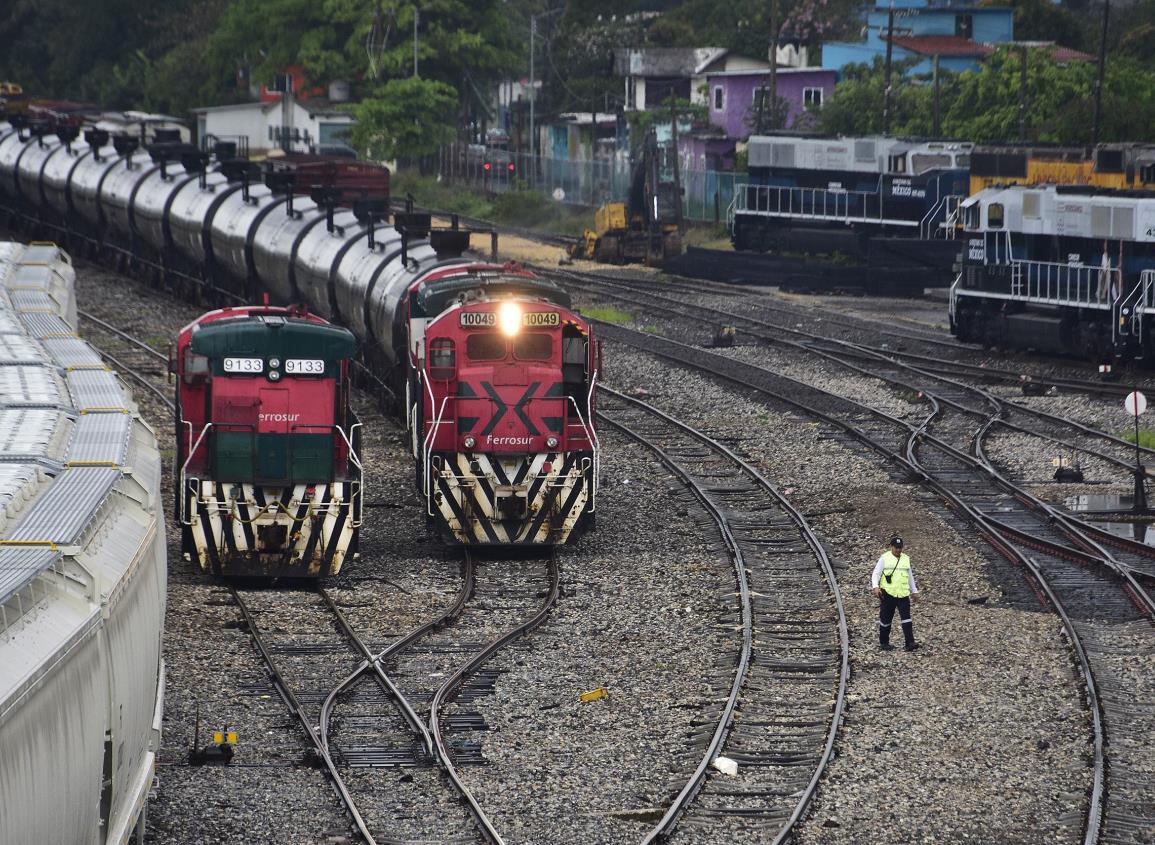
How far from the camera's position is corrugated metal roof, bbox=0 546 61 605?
900 centimetres

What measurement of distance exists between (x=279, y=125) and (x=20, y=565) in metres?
81.3

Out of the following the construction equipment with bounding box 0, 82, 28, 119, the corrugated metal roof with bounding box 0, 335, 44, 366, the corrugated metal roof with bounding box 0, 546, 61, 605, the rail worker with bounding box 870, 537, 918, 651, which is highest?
the construction equipment with bounding box 0, 82, 28, 119

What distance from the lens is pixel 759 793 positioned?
14.0m

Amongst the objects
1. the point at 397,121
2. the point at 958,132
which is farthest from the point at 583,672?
the point at 397,121

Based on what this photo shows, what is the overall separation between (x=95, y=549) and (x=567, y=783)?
191 inches

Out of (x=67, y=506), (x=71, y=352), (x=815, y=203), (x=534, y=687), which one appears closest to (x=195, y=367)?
(x=71, y=352)

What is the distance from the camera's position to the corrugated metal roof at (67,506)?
10508mm

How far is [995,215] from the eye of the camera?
41406mm

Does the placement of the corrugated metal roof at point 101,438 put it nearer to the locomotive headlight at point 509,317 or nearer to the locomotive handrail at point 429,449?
the locomotive handrail at point 429,449

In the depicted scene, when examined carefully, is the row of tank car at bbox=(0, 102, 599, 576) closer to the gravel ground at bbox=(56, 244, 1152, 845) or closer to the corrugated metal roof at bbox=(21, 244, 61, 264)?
the gravel ground at bbox=(56, 244, 1152, 845)

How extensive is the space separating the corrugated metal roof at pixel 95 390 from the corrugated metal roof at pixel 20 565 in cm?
481

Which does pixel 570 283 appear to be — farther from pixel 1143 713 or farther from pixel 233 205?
pixel 1143 713

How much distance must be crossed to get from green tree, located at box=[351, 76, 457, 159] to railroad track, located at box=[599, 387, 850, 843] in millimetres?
53065

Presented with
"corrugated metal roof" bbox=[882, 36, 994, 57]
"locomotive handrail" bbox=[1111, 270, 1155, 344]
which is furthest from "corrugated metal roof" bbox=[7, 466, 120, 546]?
"corrugated metal roof" bbox=[882, 36, 994, 57]
